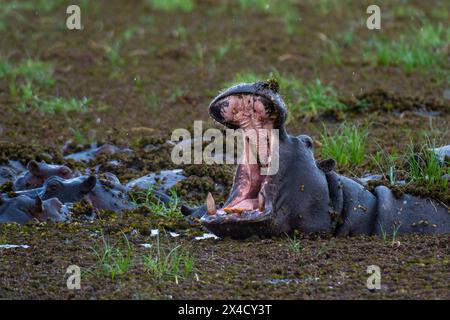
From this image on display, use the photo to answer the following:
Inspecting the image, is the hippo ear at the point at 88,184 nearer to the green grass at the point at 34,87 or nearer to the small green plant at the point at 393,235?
the small green plant at the point at 393,235

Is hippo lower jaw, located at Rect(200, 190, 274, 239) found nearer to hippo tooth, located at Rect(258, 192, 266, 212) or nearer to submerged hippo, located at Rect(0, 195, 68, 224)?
hippo tooth, located at Rect(258, 192, 266, 212)

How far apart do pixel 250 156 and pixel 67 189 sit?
147 centimetres

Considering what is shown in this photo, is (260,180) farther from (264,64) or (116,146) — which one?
(264,64)

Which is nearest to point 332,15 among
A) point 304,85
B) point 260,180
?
point 304,85

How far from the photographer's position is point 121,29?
42.2ft

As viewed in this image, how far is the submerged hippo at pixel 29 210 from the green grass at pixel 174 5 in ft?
26.0

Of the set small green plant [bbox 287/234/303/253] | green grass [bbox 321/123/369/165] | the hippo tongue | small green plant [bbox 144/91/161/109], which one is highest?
small green plant [bbox 144/91/161/109]

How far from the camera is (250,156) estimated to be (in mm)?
5582

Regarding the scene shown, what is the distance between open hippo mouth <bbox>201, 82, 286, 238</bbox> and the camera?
17.7ft

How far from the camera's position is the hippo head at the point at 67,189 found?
6.57 meters

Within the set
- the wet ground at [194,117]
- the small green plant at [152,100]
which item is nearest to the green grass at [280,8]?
the wet ground at [194,117]

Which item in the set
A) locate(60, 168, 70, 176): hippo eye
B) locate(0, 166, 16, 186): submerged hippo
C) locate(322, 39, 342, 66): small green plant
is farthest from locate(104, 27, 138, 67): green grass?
locate(60, 168, 70, 176): hippo eye
